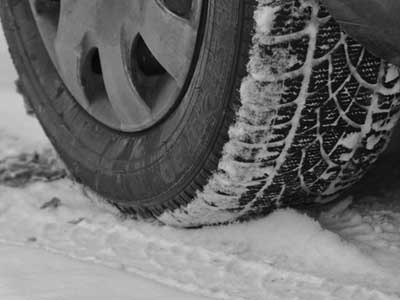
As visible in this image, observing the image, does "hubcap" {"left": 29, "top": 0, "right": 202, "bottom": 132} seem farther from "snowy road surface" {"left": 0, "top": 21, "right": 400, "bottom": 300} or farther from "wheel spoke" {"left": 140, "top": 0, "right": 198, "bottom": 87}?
"snowy road surface" {"left": 0, "top": 21, "right": 400, "bottom": 300}

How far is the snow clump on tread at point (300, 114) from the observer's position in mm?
1749

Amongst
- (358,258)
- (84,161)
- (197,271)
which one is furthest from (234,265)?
(84,161)

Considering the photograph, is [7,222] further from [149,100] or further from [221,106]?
[221,106]

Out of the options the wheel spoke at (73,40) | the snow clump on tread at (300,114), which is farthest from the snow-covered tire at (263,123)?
the wheel spoke at (73,40)

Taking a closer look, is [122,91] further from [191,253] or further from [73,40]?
[191,253]

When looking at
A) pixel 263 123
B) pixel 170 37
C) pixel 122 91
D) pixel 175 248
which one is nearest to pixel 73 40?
pixel 122 91

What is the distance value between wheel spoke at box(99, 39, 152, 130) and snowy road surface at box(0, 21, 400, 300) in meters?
0.29

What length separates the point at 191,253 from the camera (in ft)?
7.04

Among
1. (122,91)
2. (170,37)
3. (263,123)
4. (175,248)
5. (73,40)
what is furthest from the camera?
(73,40)

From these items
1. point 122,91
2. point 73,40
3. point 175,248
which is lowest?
point 175,248

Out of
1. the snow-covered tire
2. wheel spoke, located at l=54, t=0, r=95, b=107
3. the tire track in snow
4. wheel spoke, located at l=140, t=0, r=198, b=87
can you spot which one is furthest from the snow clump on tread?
wheel spoke, located at l=54, t=0, r=95, b=107

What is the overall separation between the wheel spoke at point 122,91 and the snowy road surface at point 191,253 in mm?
287

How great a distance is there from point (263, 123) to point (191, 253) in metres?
0.47

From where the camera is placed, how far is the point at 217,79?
1.90 meters
